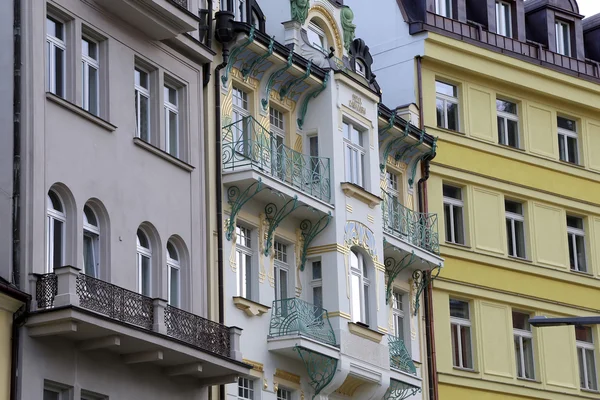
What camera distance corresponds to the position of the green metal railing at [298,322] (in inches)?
1278

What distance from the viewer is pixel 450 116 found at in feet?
139

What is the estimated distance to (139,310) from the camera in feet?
88.8

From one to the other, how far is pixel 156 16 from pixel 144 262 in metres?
4.57

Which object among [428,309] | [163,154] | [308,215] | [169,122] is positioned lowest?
[428,309]

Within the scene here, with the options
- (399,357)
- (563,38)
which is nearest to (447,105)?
(563,38)

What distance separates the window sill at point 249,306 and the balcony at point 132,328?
1.84 meters

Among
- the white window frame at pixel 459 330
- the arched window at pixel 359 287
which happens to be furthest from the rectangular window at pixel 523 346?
the arched window at pixel 359 287

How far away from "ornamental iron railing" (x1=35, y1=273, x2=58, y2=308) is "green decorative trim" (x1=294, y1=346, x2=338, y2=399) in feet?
28.0

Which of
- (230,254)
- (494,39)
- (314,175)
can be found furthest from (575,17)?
(230,254)

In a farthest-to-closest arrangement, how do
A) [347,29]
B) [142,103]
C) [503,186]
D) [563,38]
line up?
[563,38] → [503,186] → [347,29] → [142,103]

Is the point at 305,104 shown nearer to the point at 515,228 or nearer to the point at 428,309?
the point at 428,309

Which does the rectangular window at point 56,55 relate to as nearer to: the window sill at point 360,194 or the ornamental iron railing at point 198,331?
the ornamental iron railing at point 198,331

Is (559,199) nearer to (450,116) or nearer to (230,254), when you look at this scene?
(450,116)

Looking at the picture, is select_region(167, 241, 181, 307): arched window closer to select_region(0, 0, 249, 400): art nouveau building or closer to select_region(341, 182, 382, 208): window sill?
select_region(0, 0, 249, 400): art nouveau building
